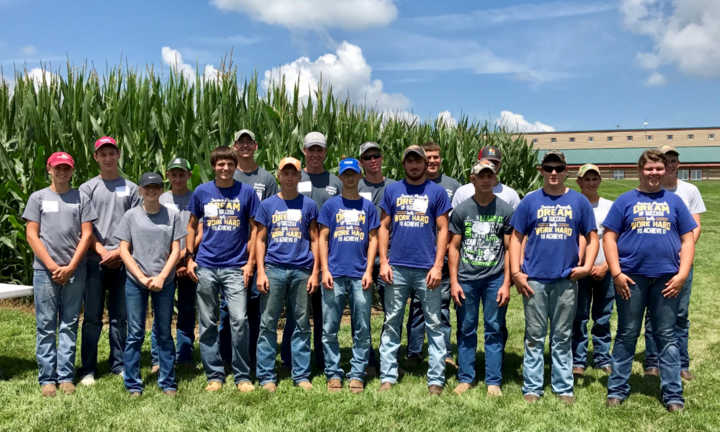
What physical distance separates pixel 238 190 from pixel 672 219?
3.55 m

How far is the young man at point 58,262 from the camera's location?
456 cm

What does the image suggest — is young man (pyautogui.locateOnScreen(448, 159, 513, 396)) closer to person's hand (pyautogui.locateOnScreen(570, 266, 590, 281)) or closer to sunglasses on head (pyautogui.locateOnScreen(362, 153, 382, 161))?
person's hand (pyautogui.locateOnScreen(570, 266, 590, 281))

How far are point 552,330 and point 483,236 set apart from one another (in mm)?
958

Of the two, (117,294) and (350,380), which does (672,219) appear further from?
(117,294)

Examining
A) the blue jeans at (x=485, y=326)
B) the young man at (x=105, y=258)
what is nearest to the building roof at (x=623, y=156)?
the blue jeans at (x=485, y=326)

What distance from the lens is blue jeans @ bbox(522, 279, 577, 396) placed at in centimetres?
449

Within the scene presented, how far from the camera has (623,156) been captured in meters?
72.3

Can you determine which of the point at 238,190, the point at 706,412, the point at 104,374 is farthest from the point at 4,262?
the point at 706,412

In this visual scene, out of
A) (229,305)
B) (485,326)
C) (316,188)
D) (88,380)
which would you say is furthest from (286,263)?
(88,380)

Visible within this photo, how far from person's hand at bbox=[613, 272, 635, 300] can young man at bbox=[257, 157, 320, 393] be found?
2.44m

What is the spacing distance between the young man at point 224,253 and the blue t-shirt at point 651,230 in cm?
307

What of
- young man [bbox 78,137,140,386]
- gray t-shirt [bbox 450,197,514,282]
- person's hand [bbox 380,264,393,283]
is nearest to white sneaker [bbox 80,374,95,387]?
young man [bbox 78,137,140,386]

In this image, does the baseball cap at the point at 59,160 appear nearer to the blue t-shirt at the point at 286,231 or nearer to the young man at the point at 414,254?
the blue t-shirt at the point at 286,231

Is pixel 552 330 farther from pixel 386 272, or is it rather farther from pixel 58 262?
pixel 58 262
